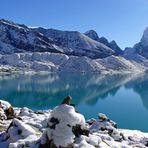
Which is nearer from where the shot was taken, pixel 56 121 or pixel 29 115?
pixel 56 121

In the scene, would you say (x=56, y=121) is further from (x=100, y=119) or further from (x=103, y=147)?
(x=100, y=119)

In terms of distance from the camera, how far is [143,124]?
7544 cm

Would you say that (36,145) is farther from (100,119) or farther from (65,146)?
(100,119)

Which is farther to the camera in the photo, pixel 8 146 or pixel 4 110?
pixel 4 110

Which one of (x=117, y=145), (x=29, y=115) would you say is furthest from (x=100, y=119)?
(x=117, y=145)

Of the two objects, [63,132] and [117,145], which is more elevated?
[63,132]

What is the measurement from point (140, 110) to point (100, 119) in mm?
63084

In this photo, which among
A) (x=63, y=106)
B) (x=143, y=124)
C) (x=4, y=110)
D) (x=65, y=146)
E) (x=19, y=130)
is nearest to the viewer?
(x=65, y=146)

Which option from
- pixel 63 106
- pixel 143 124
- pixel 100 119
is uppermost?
pixel 63 106

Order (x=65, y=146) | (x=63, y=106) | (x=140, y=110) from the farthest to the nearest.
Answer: (x=140, y=110) → (x=63, y=106) → (x=65, y=146)

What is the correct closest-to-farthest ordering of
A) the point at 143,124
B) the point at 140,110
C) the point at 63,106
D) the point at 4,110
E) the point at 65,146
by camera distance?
1. the point at 65,146
2. the point at 63,106
3. the point at 4,110
4. the point at 143,124
5. the point at 140,110

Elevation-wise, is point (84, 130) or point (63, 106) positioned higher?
point (63, 106)

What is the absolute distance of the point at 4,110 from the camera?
3875cm

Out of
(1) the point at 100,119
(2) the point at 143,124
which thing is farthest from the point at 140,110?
(1) the point at 100,119
